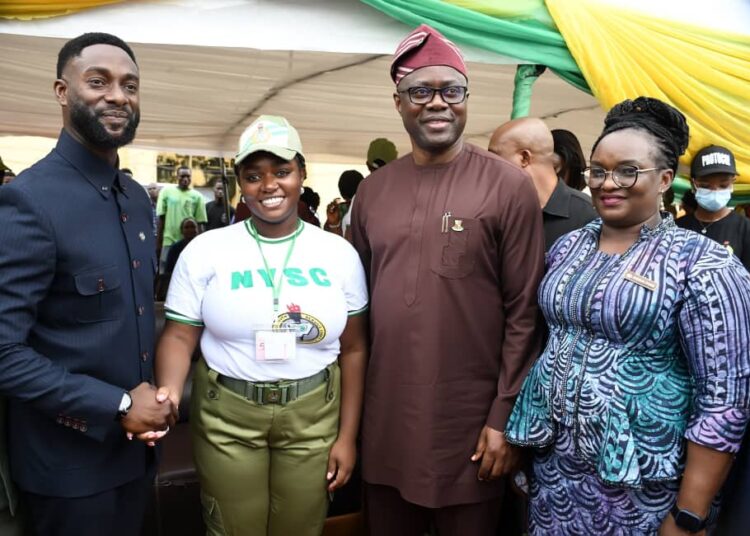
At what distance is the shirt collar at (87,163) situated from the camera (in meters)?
1.70

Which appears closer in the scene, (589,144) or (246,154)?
(246,154)

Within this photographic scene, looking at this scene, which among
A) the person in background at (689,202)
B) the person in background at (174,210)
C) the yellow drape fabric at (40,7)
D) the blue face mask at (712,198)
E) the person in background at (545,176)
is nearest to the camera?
the person in background at (545,176)

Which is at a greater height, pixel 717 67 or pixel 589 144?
pixel 717 67

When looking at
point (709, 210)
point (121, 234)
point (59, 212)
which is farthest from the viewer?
point (709, 210)

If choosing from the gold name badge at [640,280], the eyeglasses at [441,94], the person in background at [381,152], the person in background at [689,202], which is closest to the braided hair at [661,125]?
the gold name badge at [640,280]

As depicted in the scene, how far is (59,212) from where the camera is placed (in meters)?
1.58

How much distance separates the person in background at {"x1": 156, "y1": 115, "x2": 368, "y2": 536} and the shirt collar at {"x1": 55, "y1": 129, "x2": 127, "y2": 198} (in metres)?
0.31

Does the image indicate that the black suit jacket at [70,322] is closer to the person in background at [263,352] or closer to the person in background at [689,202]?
the person in background at [263,352]

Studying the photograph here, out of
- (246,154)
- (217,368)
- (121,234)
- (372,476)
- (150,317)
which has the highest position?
(246,154)

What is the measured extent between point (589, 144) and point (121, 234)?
6742 mm

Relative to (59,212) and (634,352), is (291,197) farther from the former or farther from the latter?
(634,352)

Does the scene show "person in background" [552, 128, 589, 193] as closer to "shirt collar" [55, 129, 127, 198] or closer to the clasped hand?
the clasped hand

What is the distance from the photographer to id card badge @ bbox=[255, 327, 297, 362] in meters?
1.81

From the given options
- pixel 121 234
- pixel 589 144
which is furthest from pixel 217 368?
pixel 589 144
